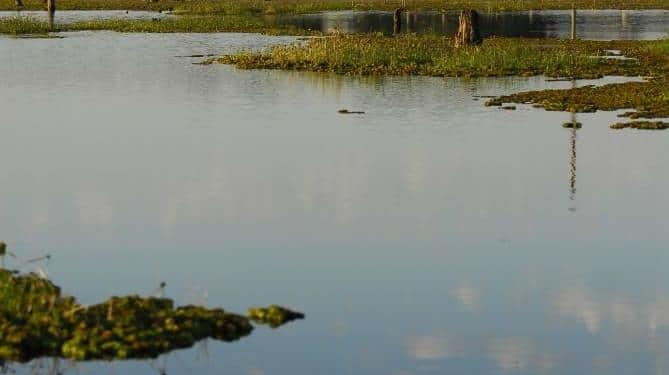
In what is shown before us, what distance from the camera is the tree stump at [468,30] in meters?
60.1

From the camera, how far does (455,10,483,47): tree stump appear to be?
6006cm

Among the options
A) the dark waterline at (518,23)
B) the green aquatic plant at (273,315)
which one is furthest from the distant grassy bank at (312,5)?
the green aquatic plant at (273,315)

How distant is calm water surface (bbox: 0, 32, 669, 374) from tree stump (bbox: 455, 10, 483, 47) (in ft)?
58.0

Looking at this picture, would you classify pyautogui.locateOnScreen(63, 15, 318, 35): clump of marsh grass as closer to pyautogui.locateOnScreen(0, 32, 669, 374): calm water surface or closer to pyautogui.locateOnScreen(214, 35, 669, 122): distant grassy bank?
pyautogui.locateOnScreen(214, 35, 669, 122): distant grassy bank

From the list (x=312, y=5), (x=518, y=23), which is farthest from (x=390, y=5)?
(x=518, y=23)

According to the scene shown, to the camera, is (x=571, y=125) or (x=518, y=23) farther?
(x=518, y=23)

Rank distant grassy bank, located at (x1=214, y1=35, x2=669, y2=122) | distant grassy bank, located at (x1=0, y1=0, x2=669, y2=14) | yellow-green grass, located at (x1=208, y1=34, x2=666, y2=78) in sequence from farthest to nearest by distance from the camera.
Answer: distant grassy bank, located at (x1=0, y1=0, x2=669, y2=14) → yellow-green grass, located at (x1=208, y1=34, x2=666, y2=78) → distant grassy bank, located at (x1=214, y1=35, x2=669, y2=122)

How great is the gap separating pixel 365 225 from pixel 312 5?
9877cm

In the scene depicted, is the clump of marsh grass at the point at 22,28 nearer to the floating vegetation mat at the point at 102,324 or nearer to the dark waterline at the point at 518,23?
the dark waterline at the point at 518,23

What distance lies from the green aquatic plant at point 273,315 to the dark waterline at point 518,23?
5841 cm

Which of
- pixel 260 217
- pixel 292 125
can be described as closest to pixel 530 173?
pixel 260 217

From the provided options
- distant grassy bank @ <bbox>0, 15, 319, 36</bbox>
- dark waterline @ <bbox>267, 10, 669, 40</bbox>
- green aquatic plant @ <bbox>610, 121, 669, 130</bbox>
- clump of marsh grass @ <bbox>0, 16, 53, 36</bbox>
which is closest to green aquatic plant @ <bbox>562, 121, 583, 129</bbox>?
green aquatic plant @ <bbox>610, 121, 669, 130</bbox>

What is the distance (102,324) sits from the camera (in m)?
15.9

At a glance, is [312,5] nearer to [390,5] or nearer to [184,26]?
[390,5]
